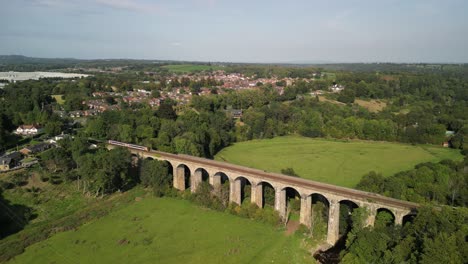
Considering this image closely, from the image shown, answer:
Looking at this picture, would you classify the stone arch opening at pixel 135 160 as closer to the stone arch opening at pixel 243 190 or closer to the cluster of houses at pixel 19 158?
the cluster of houses at pixel 19 158

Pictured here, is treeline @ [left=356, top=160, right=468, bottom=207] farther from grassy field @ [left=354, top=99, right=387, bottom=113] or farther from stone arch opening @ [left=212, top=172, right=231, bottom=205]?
grassy field @ [left=354, top=99, right=387, bottom=113]

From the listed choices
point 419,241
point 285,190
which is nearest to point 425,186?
point 419,241

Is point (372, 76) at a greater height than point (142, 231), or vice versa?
point (372, 76)

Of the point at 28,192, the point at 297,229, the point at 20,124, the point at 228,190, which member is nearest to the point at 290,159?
the point at 228,190

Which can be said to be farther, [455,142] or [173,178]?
[455,142]

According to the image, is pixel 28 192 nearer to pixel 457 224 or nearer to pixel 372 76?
pixel 457 224

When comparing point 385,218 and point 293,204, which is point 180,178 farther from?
point 385,218
